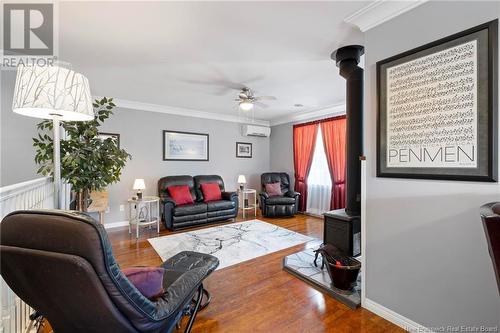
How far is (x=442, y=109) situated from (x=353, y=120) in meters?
1.09

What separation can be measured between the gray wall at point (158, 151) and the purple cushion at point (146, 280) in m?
3.80

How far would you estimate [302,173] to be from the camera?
5719 millimetres

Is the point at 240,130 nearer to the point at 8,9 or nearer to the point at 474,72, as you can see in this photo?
the point at 8,9

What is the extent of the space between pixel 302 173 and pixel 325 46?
368 centimetres

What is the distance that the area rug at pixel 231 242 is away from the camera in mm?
3074

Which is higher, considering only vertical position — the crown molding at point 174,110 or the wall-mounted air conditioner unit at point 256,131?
the crown molding at point 174,110

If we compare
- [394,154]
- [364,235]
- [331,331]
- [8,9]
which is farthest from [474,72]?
[8,9]

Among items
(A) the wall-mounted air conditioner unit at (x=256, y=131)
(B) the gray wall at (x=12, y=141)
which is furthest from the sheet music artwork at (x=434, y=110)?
(A) the wall-mounted air conditioner unit at (x=256, y=131)

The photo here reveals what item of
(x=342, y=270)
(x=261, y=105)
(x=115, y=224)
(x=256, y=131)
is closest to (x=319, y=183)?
(x=256, y=131)

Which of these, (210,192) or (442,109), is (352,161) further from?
(210,192)

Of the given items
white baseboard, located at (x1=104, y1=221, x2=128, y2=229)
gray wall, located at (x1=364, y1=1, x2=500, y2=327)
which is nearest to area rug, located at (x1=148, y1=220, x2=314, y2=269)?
white baseboard, located at (x1=104, y1=221, x2=128, y2=229)

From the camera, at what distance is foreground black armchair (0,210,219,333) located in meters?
0.83

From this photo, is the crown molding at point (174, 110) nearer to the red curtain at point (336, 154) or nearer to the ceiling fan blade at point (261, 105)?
the ceiling fan blade at point (261, 105)

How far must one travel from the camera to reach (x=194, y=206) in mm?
4355
